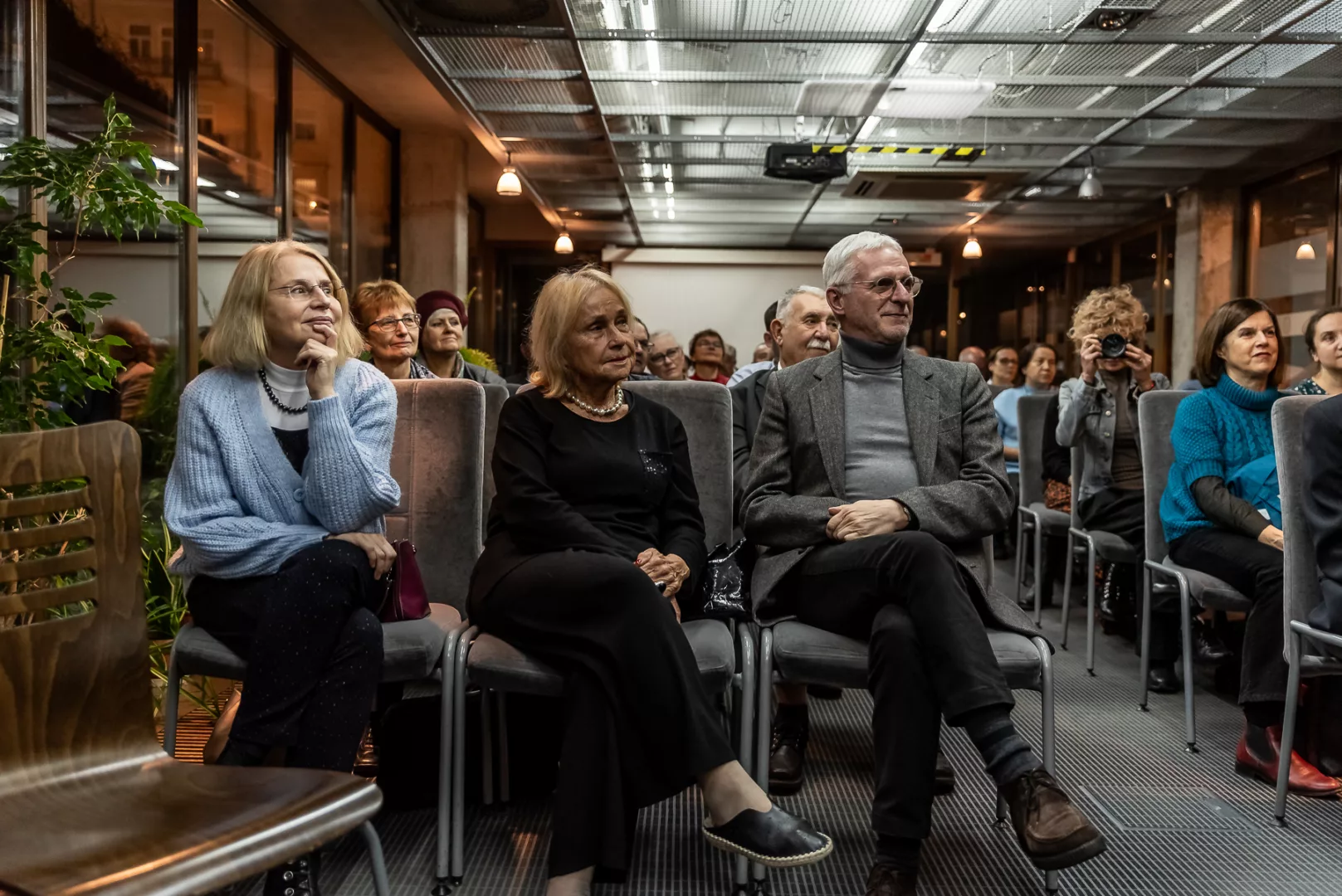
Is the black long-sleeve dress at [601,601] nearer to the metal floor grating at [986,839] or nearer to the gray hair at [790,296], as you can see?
the metal floor grating at [986,839]

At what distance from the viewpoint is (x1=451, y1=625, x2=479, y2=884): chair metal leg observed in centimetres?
217

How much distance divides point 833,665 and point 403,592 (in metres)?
0.91

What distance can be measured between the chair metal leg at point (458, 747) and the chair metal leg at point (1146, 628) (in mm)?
2252

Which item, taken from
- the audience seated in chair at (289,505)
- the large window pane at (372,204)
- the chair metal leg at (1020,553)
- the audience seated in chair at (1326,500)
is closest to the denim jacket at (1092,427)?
the chair metal leg at (1020,553)

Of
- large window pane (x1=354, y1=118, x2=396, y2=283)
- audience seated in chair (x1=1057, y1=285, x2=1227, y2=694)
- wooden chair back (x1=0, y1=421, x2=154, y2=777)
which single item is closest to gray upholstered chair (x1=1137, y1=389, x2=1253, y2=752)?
audience seated in chair (x1=1057, y1=285, x2=1227, y2=694)

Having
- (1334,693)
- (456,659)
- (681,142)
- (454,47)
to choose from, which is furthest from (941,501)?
(681,142)

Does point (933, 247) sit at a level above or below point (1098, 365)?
above

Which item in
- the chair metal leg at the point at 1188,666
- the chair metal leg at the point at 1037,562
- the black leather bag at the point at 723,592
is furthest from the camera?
the chair metal leg at the point at 1037,562

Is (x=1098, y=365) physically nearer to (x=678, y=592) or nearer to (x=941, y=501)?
(x=941, y=501)

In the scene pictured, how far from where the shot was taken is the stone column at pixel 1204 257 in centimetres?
993

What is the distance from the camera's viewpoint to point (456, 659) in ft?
7.18

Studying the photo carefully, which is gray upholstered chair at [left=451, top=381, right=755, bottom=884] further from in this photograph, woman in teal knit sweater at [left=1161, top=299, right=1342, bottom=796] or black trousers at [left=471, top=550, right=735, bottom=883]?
woman in teal knit sweater at [left=1161, top=299, right=1342, bottom=796]

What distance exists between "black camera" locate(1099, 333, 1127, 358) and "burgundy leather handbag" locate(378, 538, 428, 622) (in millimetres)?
2932

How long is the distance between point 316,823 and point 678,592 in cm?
117
